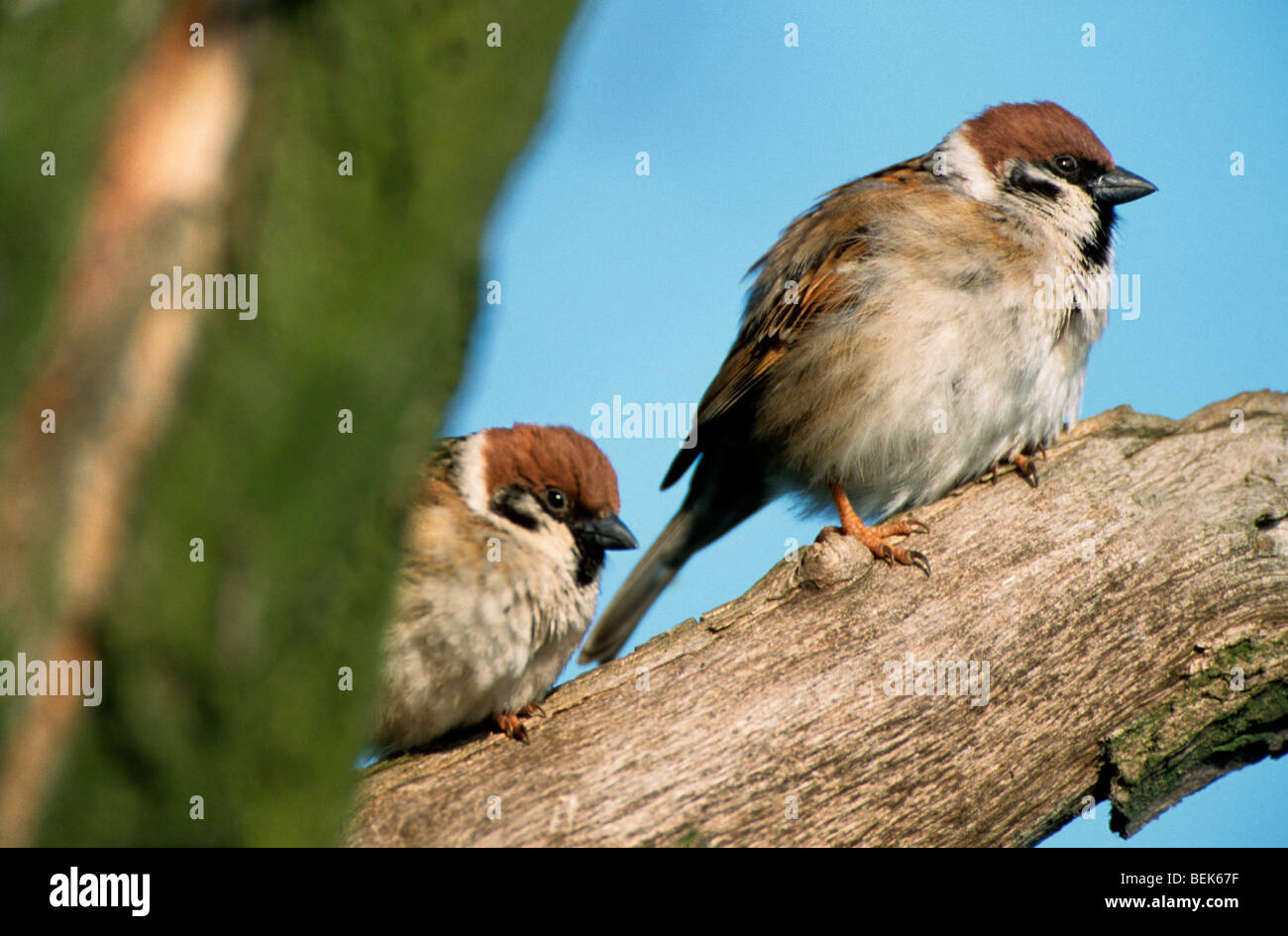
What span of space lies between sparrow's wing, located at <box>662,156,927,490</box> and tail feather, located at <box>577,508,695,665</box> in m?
0.34

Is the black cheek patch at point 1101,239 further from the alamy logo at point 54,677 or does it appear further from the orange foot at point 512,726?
the alamy logo at point 54,677

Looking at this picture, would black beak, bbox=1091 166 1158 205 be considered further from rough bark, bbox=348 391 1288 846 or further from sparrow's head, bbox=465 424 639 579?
sparrow's head, bbox=465 424 639 579

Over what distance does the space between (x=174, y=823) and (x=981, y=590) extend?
2.87m

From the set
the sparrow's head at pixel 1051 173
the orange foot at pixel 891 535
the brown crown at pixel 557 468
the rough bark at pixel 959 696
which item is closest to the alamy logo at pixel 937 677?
the rough bark at pixel 959 696

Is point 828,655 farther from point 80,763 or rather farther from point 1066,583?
point 80,763

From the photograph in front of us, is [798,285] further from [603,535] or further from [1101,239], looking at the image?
[603,535]

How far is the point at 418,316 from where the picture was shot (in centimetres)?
123

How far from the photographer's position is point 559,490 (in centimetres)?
416

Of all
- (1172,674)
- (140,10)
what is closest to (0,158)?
(140,10)

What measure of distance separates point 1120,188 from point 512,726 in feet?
12.0

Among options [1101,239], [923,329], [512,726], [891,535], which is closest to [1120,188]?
[1101,239]
